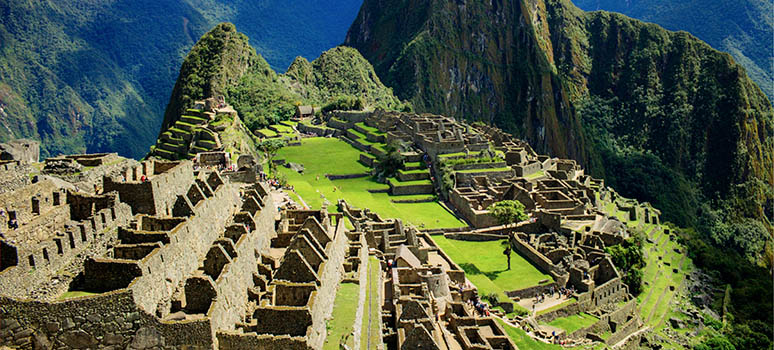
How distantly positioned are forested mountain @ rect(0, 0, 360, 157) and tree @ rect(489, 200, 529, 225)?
46083mm

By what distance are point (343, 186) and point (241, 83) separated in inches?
2329

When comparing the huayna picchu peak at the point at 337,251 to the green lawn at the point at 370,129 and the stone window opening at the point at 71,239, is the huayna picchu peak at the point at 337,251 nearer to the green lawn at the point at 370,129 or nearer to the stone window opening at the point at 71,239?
the stone window opening at the point at 71,239

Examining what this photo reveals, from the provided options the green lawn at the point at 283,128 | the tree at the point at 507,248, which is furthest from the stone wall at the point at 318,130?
the tree at the point at 507,248

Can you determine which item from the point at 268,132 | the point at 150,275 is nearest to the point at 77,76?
the point at 268,132

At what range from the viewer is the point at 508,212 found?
5422 cm

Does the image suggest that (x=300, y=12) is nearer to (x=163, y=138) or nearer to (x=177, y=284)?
(x=163, y=138)

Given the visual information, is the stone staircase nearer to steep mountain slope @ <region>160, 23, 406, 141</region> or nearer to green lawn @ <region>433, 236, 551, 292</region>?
steep mountain slope @ <region>160, 23, 406, 141</region>

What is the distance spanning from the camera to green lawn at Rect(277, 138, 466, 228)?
2327 inches

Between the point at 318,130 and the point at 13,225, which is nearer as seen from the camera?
the point at 13,225

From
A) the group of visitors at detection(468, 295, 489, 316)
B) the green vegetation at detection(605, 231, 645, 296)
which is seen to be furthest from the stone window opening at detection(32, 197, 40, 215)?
the green vegetation at detection(605, 231, 645, 296)

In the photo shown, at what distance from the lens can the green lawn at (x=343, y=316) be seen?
23.6 metres

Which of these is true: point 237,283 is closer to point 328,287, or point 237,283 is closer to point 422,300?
point 328,287

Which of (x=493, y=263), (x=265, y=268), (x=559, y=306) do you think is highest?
(x=265, y=268)

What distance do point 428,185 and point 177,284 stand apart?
5194 cm
